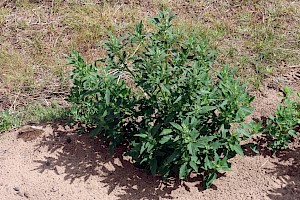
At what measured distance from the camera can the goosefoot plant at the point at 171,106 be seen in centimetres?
307

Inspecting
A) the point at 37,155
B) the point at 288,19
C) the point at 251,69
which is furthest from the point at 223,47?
the point at 37,155

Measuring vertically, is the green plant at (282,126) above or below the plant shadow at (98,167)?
above

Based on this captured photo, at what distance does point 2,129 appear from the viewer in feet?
13.7

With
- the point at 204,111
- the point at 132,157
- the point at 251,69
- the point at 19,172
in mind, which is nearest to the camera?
the point at 204,111

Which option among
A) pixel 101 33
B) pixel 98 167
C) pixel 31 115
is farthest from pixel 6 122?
pixel 101 33

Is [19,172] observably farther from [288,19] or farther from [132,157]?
[288,19]

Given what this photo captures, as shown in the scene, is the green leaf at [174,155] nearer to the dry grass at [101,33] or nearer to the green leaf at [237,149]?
the green leaf at [237,149]

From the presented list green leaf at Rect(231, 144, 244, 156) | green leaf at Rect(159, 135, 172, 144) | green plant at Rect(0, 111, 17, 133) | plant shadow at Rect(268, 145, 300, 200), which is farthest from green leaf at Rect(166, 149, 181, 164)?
green plant at Rect(0, 111, 17, 133)

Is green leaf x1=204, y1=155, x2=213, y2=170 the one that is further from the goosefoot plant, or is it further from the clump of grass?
the clump of grass

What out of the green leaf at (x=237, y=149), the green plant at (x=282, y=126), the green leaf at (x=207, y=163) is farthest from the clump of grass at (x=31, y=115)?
the green plant at (x=282, y=126)

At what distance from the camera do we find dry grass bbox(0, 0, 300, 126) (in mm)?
4547

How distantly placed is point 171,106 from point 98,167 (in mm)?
885

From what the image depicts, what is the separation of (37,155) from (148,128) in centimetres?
112

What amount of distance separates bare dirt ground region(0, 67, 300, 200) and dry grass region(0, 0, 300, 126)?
0.66 metres
